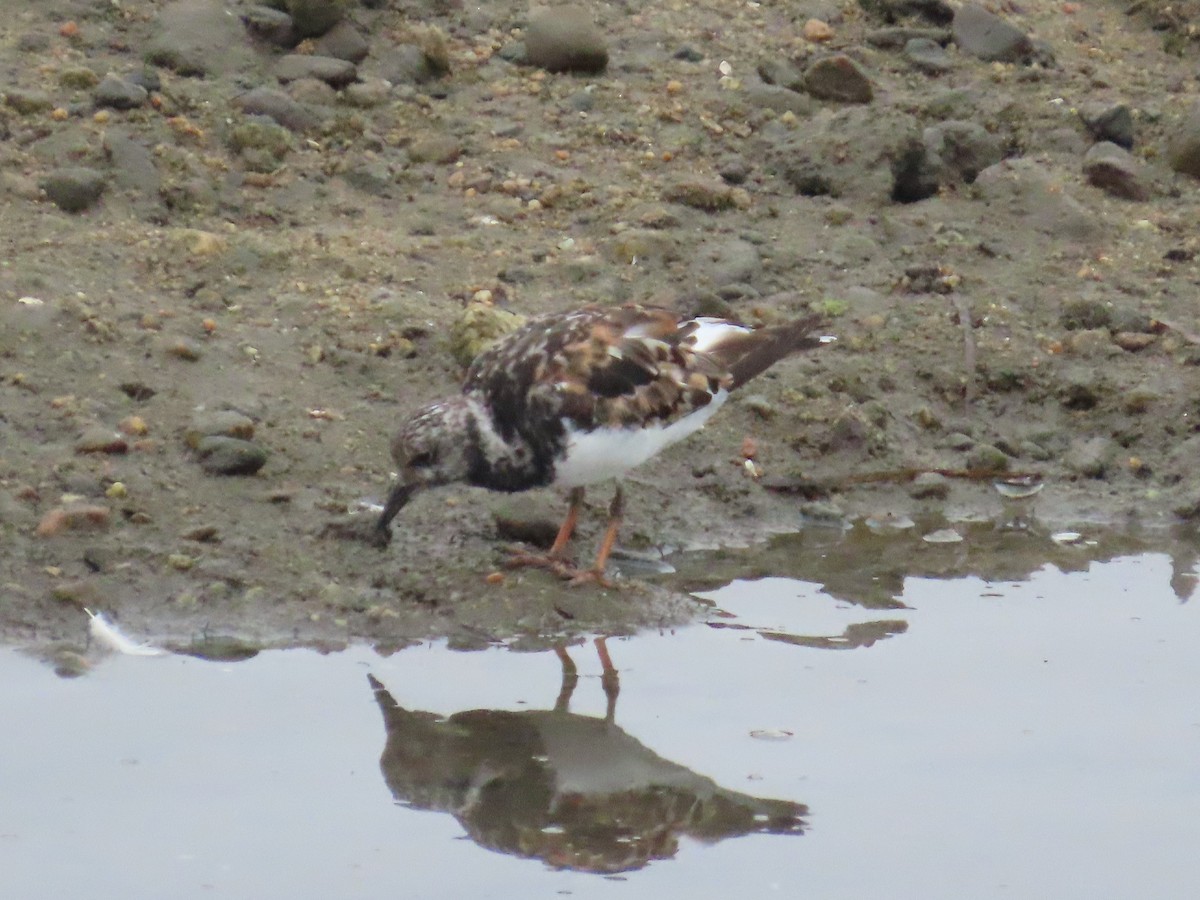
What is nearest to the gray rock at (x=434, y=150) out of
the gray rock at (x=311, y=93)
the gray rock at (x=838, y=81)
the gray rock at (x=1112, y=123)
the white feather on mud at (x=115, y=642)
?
the gray rock at (x=311, y=93)

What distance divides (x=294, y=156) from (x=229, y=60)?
2.18ft

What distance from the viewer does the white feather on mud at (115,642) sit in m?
Result: 5.54

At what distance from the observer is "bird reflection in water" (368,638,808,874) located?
469 cm

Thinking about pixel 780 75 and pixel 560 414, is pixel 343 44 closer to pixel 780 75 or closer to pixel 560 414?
pixel 780 75

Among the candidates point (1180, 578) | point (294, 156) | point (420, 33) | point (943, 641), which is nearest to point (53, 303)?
point (294, 156)

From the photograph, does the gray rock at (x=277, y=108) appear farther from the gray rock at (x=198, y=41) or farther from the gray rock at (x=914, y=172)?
the gray rock at (x=914, y=172)

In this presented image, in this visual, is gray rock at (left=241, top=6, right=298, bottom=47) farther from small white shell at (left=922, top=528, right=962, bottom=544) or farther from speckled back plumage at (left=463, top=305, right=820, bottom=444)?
small white shell at (left=922, top=528, right=962, bottom=544)

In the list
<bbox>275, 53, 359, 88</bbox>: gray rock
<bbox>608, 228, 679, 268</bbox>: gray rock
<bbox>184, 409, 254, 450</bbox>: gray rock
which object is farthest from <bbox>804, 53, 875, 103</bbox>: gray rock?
<bbox>184, 409, 254, 450</bbox>: gray rock

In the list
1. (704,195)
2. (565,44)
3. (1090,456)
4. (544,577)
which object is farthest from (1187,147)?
(544,577)

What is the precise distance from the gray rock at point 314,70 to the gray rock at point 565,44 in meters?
0.96

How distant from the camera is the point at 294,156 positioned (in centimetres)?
812

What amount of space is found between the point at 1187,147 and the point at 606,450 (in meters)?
4.14

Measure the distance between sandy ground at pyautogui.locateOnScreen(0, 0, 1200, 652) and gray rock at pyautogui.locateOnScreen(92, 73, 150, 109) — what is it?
0.03m

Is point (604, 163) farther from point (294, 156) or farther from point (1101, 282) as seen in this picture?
point (1101, 282)
